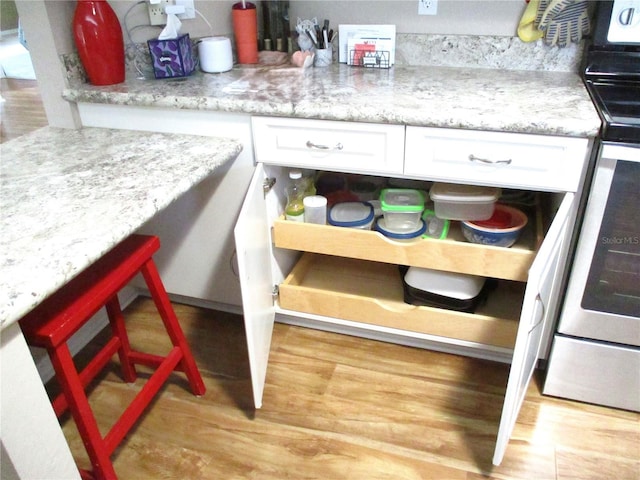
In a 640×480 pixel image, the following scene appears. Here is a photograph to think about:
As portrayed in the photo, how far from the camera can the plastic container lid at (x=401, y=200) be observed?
1581 mm

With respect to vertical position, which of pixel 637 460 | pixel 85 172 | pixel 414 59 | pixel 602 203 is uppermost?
pixel 414 59

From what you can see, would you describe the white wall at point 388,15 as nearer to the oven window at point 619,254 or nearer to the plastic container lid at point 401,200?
the plastic container lid at point 401,200

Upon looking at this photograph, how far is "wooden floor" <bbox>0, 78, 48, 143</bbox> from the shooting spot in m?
3.73

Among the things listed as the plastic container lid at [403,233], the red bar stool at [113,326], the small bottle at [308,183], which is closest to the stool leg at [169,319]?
the red bar stool at [113,326]

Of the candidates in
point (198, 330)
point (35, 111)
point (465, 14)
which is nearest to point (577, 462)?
point (198, 330)

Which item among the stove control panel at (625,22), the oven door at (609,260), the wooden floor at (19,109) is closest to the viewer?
the oven door at (609,260)

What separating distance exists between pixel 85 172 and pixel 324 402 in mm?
967

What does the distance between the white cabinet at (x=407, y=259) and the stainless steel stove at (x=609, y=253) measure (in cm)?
6

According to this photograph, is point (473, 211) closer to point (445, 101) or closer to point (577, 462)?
point (445, 101)

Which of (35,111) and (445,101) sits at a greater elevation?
(445,101)

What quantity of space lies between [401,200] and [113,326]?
3.27 ft

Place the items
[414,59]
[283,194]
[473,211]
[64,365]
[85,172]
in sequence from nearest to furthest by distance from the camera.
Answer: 1. [64,365]
2. [85,172]
3. [473,211]
4. [283,194]
5. [414,59]

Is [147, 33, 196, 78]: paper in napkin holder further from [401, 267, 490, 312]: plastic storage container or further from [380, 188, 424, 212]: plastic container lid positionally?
[401, 267, 490, 312]: plastic storage container

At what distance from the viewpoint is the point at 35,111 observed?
13.9 feet
